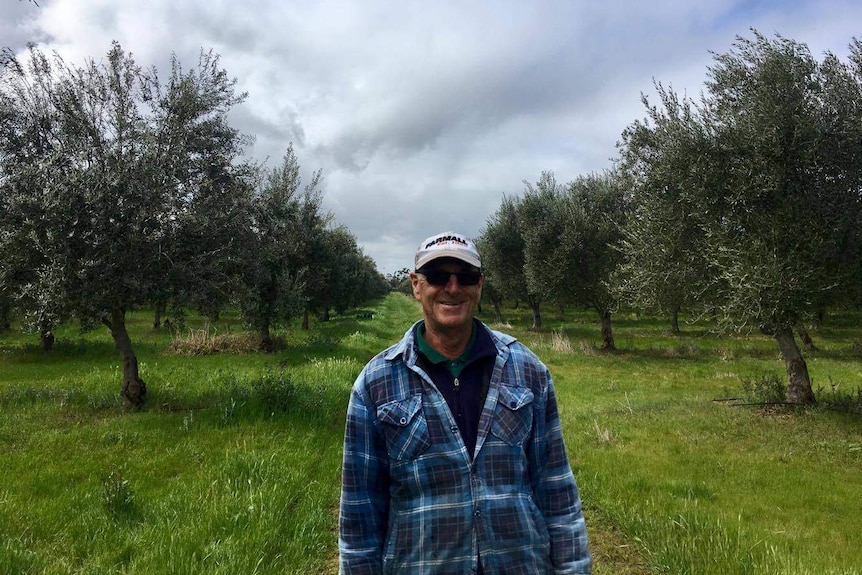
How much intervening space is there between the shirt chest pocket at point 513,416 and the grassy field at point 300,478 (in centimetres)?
365

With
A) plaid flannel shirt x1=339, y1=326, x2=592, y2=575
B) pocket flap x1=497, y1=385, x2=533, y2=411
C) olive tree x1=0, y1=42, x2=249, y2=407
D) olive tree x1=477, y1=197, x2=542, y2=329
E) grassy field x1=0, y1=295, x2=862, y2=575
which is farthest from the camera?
olive tree x1=477, y1=197, x2=542, y2=329

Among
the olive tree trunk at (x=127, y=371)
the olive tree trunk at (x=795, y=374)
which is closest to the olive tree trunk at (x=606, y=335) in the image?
the olive tree trunk at (x=795, y=374)

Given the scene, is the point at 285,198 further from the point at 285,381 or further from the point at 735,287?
the point at 735,287

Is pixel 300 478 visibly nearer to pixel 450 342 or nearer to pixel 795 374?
pixel 450 342

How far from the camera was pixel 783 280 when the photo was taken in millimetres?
11023

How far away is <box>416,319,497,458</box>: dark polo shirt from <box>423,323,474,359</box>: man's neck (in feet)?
0.08

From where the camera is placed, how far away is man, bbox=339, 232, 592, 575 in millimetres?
2414

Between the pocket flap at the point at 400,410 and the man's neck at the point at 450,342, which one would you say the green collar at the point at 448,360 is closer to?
the man's neck at the point at 450,342

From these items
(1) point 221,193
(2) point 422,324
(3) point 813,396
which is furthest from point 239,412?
(3) point 813,396

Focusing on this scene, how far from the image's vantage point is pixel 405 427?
2.48 metres

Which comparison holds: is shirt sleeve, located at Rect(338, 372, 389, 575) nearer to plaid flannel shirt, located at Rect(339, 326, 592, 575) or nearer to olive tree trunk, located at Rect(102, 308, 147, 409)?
plaid flannel shirt, located at Rect(339, 326, 592, 575)

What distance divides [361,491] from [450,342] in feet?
2.96

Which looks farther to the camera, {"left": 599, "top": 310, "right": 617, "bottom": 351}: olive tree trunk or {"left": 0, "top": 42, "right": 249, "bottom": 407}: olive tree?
{"left": 599, "top": 310, "right": 617, "bottom": 351}: olive tree trunk

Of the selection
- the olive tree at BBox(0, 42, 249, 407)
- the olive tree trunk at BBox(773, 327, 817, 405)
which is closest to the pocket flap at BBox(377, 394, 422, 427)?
the olive tree at BBox(0, 42, 249, 407)
